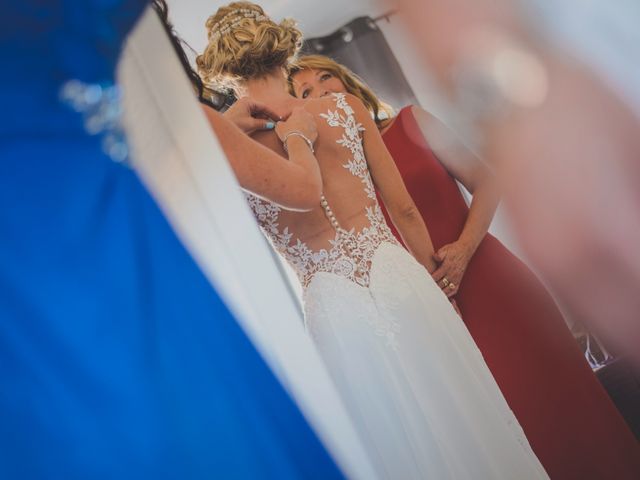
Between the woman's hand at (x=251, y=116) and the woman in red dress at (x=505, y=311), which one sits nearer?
the woman's hand at (x=251, y=116)

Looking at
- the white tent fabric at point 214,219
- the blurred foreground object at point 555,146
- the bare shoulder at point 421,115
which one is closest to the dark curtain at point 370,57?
the bare shoulder at point 421,115

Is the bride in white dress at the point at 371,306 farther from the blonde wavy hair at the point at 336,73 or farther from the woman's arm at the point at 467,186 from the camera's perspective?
the blonde wavy hair at the point at 336,73

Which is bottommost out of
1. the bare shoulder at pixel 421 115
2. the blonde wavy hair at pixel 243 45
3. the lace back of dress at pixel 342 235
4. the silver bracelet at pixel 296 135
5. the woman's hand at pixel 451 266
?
the woman's hand at pixel 451 266

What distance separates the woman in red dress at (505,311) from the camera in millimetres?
1465

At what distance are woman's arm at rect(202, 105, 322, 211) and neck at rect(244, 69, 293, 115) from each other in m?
0.32

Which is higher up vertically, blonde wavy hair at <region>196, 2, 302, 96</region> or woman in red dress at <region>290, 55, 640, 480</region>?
blonde wavy hair at <region>196, 2, 302, 96</region>

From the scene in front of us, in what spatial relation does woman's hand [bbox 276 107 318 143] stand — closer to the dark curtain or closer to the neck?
the neck

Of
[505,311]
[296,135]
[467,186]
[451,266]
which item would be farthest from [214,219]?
[467,186]

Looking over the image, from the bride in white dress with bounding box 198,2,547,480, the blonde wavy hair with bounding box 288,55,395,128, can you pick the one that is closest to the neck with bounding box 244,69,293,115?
the bride in white dress with bounding box 198,2,547,480

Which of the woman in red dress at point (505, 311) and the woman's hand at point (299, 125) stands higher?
the woman's hand at point (299, 125)

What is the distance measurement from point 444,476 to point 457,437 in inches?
3.1

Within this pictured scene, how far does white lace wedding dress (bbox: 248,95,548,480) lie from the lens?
1.02 metres

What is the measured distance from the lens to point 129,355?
562 millimetres

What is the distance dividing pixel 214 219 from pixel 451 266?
3.33 feet
